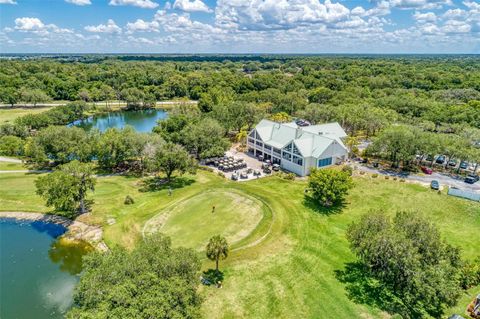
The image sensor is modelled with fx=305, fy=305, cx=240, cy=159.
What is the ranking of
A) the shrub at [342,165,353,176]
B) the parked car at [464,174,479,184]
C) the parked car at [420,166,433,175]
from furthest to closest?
the parked car at [420,166,433,175]
the shrub at [342,165,353,176]
the parked car at [464,174,479,184]

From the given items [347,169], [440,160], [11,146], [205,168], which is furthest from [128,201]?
[440,160]

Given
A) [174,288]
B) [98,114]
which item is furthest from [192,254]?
[98,114]

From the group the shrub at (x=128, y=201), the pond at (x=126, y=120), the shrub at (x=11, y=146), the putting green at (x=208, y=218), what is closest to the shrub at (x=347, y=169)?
the putting green at (x=208, y=218)

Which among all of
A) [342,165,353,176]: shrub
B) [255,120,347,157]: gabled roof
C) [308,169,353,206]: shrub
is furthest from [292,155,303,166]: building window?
[308,169,353,206]: shrub

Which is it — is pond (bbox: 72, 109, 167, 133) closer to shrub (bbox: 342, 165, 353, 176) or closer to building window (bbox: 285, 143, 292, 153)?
building window (bbox: 285, 143, 292, 153)

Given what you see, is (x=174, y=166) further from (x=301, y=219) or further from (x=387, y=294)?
(x=387, y=294)

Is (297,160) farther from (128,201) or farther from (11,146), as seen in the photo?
(11,146)

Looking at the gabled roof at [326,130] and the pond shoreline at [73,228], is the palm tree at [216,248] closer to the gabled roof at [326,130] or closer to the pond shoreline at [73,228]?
the pond shoreline at [73,228]
